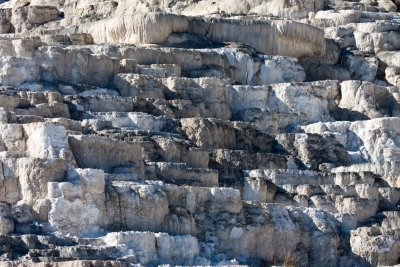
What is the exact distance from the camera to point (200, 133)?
38.0 m

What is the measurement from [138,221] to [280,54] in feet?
Result: 44.7

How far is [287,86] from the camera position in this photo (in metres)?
41.5

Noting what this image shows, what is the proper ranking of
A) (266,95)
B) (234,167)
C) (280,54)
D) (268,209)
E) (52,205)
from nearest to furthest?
(52,205) < (268,209) < (234,167) < (266,95) < (280,54)

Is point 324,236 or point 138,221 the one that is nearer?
point 138,221

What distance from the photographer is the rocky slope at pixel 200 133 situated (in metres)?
31.3

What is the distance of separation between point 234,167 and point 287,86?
487 centimetres

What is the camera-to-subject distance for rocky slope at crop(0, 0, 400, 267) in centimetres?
3130

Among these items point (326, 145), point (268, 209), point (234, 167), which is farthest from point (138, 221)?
point (326, 145)

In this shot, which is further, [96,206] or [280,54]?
[280,54]

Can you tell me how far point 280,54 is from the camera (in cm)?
4512

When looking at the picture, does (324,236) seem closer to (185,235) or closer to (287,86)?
(185,235)

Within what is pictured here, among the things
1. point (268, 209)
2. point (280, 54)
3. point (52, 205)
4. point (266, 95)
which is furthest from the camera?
point (280, 54)

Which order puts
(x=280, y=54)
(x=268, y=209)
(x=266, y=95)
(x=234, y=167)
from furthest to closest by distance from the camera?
(x=280, y=54)
(x=266, y=95)
(x=234, y=167)
(x=268, y=209)

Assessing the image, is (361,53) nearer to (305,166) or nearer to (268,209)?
(305,166)
